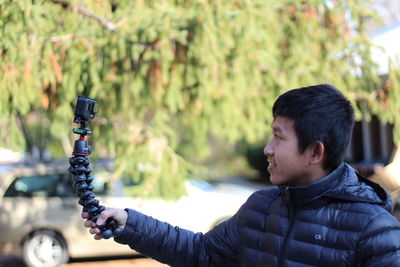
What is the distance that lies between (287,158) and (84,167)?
2.07 feet

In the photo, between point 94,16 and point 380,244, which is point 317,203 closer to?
point 380,244

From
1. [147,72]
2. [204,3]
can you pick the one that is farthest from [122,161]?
[204,3]

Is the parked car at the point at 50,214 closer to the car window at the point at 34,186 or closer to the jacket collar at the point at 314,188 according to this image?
the car window at the point at 34,186

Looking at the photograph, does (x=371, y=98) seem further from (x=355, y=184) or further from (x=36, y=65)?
(x=355, y=184)

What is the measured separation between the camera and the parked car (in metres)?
7.68

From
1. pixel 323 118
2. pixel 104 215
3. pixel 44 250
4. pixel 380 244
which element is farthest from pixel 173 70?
pixel 44 250

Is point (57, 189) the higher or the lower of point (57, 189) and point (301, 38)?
the lower

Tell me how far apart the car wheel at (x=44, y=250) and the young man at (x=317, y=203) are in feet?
20.1

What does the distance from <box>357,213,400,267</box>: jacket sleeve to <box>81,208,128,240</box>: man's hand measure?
0.79 meters

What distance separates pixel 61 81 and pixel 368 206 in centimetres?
354

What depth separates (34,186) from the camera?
25.9ft

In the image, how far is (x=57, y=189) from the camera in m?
7.89

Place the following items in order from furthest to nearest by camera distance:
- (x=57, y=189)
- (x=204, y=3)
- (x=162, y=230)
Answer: (x=57, y=189) → (x=204, y=3) → (x=162, y=230)

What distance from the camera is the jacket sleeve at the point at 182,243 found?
200 centimetres
